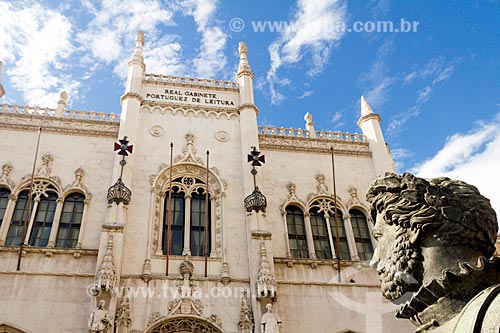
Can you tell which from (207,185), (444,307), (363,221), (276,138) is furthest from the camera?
(276,138)

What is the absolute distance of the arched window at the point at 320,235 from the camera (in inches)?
595

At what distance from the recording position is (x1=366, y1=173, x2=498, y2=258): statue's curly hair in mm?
2893

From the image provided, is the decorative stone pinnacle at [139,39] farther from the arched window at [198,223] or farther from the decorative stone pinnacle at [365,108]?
the decorative stone pinnacle at [365,108]

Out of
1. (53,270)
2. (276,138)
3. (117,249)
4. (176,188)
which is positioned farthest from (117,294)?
(276,138)

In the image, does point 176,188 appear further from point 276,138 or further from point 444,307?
point 444,307

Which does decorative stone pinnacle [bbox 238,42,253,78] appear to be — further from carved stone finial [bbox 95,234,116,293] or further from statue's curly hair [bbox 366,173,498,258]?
statue's curly hair [bbox 366,173,498,258]

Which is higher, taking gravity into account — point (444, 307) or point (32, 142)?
point (32, 142)

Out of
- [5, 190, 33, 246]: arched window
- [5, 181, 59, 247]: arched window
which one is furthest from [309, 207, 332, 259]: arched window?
[5, 190, 33, 246]: arched window

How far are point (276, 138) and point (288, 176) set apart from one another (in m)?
2.10

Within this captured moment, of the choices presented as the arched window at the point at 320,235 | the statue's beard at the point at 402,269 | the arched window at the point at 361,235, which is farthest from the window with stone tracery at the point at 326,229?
the statue's beard at the point at 402,269

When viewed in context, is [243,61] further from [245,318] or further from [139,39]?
[245,318]

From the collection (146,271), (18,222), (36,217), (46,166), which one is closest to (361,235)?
(146,271)

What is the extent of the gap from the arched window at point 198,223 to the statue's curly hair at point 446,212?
11.5m

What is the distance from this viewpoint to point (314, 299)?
43.8 feet
